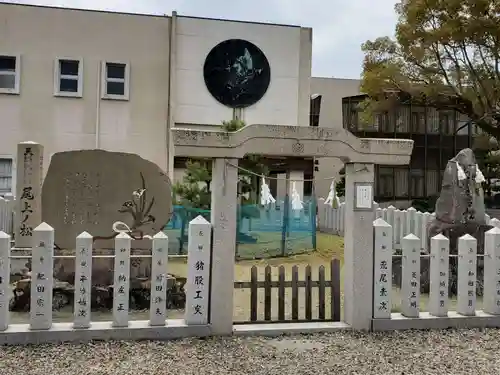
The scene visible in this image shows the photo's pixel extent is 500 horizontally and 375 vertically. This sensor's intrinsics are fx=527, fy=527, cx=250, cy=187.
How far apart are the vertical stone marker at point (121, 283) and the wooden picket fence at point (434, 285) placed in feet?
9.07

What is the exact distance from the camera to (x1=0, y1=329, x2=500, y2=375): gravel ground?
476cm

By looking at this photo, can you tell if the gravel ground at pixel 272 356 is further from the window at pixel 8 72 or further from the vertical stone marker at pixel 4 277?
the window at pixel 8 72

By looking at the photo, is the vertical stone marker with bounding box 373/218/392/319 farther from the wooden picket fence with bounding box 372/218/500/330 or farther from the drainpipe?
the drainpipe

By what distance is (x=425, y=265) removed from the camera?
8.73 metres

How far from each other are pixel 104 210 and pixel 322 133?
3.63m

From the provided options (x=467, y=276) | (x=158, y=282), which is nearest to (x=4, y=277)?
(x=158, y=282)

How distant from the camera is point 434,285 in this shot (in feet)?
20.2

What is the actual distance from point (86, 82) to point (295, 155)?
548 inches

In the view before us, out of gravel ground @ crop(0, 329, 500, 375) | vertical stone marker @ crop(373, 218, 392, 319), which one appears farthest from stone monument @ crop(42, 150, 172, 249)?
vertical stone marker @ crop(373, 218, 392, 319)

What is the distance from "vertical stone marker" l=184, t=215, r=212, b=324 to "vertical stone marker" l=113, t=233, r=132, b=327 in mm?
645

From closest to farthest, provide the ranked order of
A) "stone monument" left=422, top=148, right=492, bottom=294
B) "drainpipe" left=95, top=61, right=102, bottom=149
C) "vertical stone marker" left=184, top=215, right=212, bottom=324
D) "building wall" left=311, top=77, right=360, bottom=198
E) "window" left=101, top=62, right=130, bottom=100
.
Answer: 1. "vertical stone marker" left=184, top=215, right=212, bottom=324
2. "stone monument" left=422, top=148, right=492, bottom=294
3. "drainpipe" left=95, top=61, right=102, bottom=149
4. "window" left=101, top=62, right=130, bottom=100
5. "building wall" left=311, top=77, right=360, bottom=198

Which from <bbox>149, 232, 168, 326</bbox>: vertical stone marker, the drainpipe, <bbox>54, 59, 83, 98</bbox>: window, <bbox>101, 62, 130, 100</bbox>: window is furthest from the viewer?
<bbox>101, 62, 130, 100</bbox>: window

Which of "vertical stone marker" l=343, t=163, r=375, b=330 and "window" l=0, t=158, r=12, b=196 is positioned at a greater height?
"window" l=0, t=158, r=12, b=196

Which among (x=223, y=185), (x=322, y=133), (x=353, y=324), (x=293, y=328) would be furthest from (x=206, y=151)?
(x=353, y=324)
